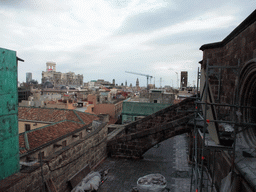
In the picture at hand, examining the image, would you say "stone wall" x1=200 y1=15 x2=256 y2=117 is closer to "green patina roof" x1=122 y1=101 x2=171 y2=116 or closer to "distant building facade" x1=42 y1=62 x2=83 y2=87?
"green patina roof" x1=122 y1=101 x2=171 y2=116

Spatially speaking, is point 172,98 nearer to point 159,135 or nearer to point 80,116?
point 80,116

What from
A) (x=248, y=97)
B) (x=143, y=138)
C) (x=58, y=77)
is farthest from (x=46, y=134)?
(x=58, y=77)

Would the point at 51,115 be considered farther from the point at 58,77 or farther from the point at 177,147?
the point at 58,77

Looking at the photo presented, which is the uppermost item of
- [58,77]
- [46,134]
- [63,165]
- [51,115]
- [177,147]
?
[58,77]

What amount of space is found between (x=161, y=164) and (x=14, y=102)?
26.8 feet

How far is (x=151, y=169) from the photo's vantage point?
33.2ft

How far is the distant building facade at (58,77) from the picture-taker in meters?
160

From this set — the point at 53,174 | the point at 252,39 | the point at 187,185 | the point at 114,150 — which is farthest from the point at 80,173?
the point at 252,39

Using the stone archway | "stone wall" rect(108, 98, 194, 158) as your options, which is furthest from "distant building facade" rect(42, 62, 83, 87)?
the stone archway

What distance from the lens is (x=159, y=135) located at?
440 inches

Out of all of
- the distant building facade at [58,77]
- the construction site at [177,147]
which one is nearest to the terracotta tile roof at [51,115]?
the construction site at [177,147]

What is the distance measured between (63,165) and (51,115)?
19.6m

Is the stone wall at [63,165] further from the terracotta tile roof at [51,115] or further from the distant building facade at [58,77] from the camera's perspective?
the distant building facade at [58,77]

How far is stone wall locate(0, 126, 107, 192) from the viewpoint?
18.1ft
